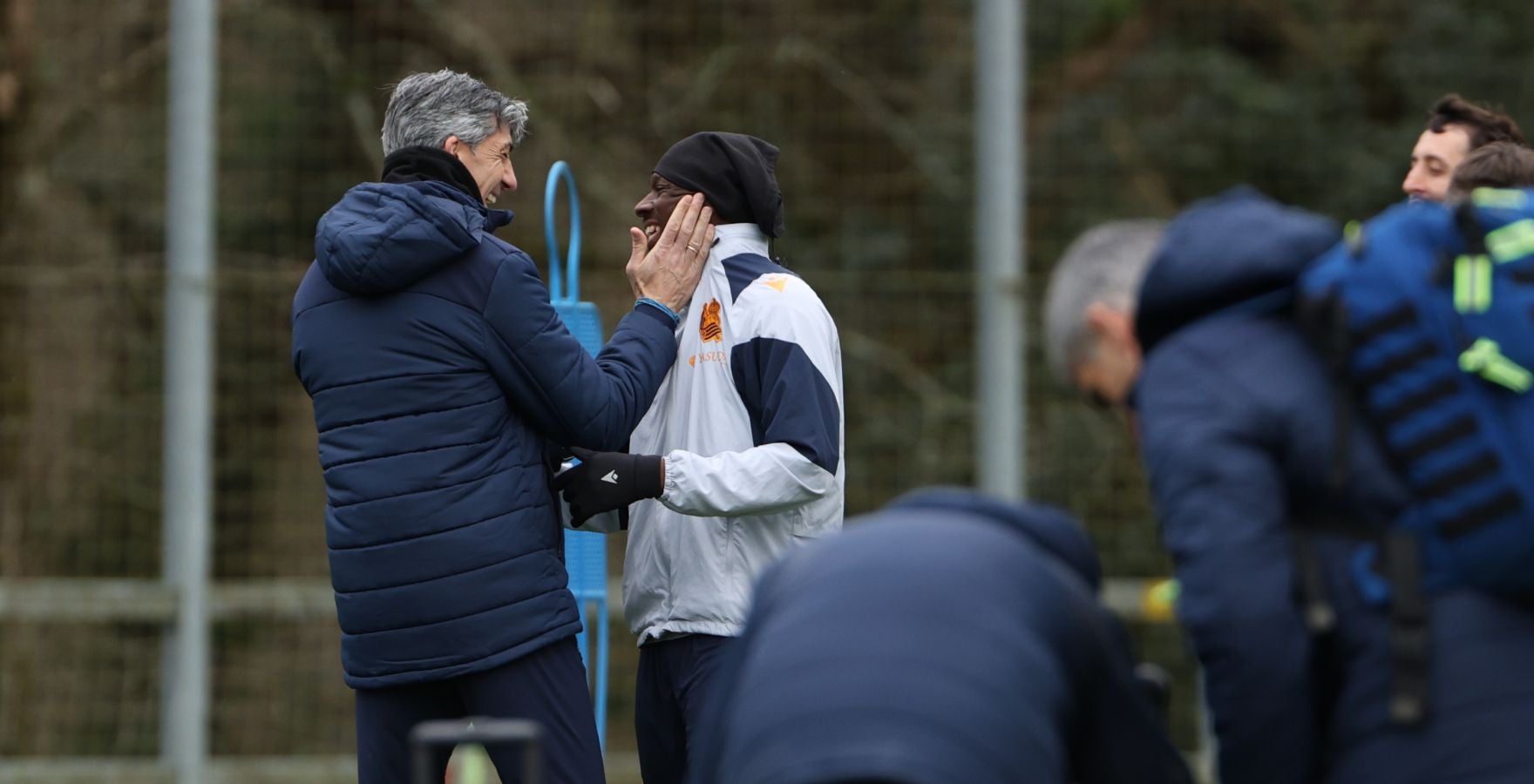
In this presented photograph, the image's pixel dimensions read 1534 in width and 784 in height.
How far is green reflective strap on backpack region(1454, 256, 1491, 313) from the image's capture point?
7.21ft

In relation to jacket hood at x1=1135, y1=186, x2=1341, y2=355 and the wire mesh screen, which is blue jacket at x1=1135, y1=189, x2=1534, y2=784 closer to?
jacket hood at x1=1135, y1=186, x2=1341, y2=355

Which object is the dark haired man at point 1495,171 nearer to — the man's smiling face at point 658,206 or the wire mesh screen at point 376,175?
the man's smiling face at point 658,206

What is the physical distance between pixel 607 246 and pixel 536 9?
3.28 feet

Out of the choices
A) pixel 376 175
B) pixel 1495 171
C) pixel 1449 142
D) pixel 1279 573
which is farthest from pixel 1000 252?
pixel 1279 573

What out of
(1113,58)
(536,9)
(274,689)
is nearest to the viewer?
(274,689)

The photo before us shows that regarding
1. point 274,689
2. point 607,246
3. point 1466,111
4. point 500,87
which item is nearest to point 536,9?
point 500,87

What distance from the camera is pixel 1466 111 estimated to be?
418cm

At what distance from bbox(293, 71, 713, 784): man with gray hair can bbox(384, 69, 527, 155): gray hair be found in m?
0.07

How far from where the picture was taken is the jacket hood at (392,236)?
3365mm

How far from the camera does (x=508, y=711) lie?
3416mm

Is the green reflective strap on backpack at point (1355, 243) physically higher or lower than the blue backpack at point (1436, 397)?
higher

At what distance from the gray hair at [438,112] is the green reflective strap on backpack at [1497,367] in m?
2.00

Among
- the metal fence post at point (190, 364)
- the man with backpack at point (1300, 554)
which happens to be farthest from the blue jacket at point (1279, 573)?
the metal fence post at point (190, 364)

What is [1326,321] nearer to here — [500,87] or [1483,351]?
[1483,351]
